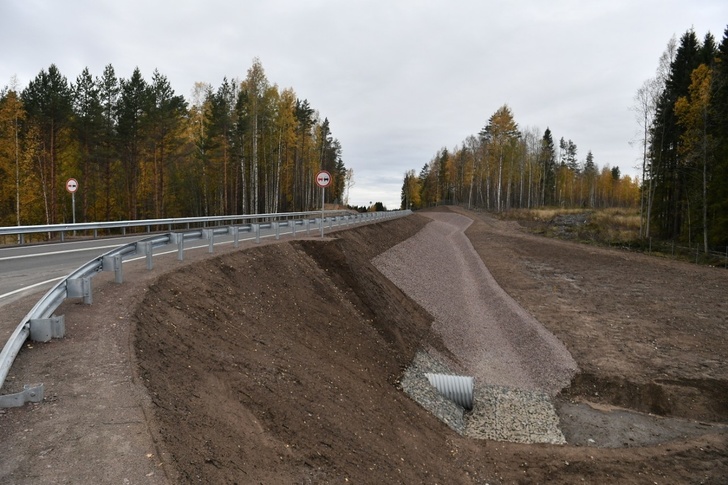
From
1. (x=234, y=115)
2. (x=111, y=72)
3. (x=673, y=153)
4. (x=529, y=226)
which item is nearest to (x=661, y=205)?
(x=673, y=153)

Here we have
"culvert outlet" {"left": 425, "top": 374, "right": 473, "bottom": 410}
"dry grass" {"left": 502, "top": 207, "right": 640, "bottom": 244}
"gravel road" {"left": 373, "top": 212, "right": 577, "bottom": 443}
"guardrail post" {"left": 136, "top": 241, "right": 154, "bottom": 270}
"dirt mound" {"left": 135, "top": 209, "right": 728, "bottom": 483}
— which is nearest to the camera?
"dirt mound" {"left": 135, "top": 209, "right": 728, "bottom": 483}

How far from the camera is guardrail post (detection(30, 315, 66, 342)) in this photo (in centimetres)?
557

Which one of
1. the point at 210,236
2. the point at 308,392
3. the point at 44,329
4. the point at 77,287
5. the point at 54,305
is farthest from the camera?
the point at 210,236

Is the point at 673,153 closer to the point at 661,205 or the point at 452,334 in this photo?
the point at 661,205

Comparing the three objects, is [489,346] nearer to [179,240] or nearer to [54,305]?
[179,240]

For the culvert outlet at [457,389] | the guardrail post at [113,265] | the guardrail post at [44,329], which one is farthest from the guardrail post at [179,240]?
the culvert outlet at [457,389]

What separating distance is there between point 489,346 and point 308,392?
11.5 m

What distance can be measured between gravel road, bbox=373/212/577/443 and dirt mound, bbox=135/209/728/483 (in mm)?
850

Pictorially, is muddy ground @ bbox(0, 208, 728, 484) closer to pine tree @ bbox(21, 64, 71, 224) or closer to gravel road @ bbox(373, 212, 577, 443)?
gravel road @ bbox(373, 212, 577, 443)

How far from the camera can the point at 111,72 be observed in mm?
37469

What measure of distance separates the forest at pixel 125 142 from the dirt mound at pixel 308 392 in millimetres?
22921

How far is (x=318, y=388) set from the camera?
7941mm

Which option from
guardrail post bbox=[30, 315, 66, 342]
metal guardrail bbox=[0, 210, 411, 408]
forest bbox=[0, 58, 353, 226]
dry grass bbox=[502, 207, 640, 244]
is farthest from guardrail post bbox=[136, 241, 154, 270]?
dry grass bbox=[502, 207, 640, 244]

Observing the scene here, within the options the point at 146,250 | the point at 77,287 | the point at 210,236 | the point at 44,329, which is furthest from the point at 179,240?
the point at 44,329
